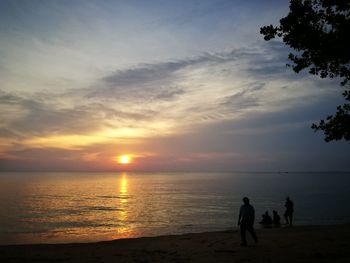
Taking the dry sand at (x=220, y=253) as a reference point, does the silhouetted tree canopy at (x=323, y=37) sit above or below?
above

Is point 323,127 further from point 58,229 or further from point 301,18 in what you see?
point 58,229

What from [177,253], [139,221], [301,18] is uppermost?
[301,18]

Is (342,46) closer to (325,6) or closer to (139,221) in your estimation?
(325,6)

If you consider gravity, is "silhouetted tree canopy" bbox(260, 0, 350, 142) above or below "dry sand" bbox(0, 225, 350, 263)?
above

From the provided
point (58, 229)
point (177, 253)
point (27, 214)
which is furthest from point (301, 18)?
point (27, 214)

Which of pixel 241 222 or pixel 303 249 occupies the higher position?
pixel 241 222

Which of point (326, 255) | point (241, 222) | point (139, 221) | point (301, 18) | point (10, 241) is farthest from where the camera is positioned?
point (139, 221)

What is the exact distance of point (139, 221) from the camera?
39750 millimetres

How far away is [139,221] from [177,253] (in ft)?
87.3

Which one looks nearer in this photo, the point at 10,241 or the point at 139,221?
the point at 10,241

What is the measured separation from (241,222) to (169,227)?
21606 mm

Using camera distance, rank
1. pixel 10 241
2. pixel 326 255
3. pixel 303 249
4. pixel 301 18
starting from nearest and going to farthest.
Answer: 1. pixel 301 18
2. pixel 326 255
3. pixel 303 249
4. pixel 10 241

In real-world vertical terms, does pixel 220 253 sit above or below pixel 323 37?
below

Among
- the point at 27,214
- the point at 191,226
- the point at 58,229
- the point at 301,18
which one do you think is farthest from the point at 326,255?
the point at 27,214
